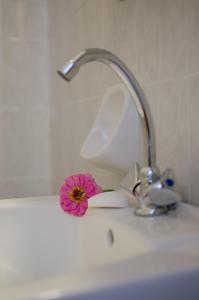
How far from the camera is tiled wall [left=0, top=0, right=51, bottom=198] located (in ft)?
6.23

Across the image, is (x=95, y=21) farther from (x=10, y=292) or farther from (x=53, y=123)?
(x=10, y=292)

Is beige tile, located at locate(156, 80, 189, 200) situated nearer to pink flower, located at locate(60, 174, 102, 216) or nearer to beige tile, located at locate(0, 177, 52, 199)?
pink flower, located at locate(60, 174, 102, 216)

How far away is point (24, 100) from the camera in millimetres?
1932

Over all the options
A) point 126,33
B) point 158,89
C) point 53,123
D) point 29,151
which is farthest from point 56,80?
point 158,89

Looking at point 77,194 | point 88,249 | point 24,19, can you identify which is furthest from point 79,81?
point 88,249

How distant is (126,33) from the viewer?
3.54ft

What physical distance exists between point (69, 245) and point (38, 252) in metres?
0.10

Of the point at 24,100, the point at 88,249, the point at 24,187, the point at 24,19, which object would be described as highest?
the point at 24,19

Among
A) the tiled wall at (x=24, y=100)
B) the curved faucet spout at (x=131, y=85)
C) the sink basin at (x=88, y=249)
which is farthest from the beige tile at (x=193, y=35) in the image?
the tiled wall at (x=24, y=100)

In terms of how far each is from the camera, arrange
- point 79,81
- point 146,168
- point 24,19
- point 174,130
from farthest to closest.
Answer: point 24,19, point 79,81, point 174,130, point 146,168

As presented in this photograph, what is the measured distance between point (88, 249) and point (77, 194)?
13cm

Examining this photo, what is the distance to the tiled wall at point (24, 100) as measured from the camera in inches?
74.8

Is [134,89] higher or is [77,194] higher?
[134,89]

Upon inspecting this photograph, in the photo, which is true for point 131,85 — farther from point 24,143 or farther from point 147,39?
point 24,143
